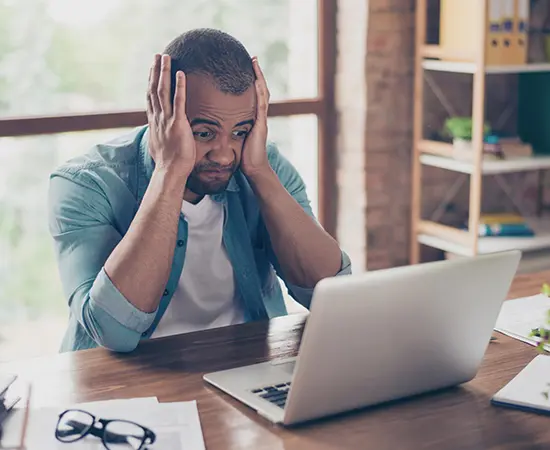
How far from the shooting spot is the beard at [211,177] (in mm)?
1862

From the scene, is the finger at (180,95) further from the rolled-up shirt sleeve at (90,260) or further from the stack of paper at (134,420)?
the stack of paper at (134,420)

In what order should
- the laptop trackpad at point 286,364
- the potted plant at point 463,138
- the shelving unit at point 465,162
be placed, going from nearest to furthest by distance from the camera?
the laptop trackpad at point 286,364 < the shelving unit at point 465,162 < the potted plant at point 463,138

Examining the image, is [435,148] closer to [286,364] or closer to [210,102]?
[210,102]

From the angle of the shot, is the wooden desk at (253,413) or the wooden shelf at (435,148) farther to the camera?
the wooden shelf at (435,148)

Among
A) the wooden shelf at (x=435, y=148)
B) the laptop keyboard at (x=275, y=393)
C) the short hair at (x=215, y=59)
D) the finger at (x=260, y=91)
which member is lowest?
the laptop keyboard at (x=275, y=393)

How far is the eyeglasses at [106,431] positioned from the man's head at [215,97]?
0.65 metres

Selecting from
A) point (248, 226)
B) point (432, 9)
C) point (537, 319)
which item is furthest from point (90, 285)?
point (432, 9)

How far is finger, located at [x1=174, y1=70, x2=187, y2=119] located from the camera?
1799 mm

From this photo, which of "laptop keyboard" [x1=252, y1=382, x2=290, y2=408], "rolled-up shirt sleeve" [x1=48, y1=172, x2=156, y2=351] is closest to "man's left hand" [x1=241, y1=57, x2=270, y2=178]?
"rolled-up shirt sleeve" [x1=48, y1=172, x2=156, y2=351]

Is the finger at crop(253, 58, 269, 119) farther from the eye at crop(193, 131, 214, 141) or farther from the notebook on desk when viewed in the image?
the notebook on desk

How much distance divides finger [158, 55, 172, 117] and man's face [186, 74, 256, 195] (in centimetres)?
4

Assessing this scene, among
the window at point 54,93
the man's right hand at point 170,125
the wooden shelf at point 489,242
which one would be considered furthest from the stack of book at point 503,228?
the man's right hand at point 170,125

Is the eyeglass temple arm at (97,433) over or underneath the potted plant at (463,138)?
underneath

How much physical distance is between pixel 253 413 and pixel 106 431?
21 centimetres
